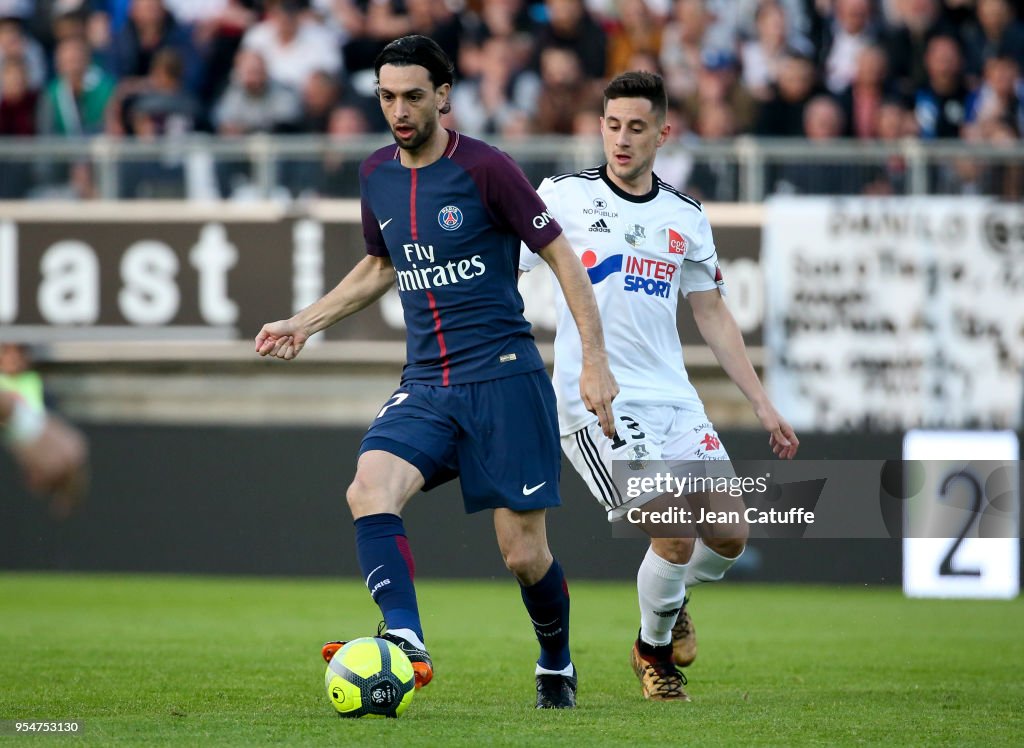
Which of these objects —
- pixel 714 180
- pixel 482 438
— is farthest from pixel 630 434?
pixel 714 180

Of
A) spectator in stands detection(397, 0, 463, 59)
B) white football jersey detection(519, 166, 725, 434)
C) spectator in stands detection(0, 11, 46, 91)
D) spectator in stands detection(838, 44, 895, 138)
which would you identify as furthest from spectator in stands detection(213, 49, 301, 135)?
white football jersey detection(519, 166, 725, 434)

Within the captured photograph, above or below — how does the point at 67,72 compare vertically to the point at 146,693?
above

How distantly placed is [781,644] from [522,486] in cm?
369

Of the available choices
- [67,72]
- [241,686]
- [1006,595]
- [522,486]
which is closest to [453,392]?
[522,486]

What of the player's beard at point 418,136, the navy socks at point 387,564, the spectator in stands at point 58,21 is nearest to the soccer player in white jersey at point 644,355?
the player's beard at point 418,136

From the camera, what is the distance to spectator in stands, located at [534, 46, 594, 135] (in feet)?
46.6

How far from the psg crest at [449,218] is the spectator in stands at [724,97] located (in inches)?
343

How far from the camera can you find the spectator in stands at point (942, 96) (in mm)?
14445

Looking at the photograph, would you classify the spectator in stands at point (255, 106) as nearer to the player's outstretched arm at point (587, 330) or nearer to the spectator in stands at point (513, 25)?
the spectator in stands at point (513, 25)

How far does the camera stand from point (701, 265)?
709 centimetres

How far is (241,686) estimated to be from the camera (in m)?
6.77

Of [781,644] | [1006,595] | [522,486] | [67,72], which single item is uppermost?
[67,72]

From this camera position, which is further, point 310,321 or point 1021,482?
point 1021,482

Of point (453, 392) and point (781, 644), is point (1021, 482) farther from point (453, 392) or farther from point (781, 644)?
point (453, 392)
